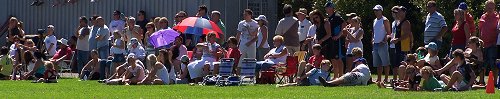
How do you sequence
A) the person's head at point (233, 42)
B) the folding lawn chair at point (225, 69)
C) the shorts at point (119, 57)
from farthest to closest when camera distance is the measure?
1. the shorts at point (119, 57)
2. the person's head at point (233, 42)
3. the folding lawn chair at point (225, 69)

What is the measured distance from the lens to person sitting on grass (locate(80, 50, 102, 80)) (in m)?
29.7

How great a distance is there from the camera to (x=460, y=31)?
23953 millimetres

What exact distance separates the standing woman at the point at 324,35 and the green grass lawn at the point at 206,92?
1.65 meters

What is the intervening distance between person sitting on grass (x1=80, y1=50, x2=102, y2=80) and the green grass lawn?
3.98 metres

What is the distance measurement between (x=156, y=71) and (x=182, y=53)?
2.08 meters

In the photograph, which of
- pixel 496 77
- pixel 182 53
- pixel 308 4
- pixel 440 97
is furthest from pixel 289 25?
pixel 308 4

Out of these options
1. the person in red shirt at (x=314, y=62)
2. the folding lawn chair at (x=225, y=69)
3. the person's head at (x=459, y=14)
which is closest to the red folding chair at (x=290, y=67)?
the person in red shirt at (x=314, y=62)

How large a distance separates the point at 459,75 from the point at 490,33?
8.38 feet

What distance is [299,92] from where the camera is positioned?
21672mm

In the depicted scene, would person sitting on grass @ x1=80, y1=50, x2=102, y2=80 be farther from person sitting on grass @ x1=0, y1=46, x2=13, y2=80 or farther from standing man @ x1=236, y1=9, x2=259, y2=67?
standing man @ x1=236, y1=9, x2=259, y2=67

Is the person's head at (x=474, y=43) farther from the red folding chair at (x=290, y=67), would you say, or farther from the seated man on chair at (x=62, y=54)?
the seated man on chair at (x=62, y=54)

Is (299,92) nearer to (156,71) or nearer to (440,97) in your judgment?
(440,97)

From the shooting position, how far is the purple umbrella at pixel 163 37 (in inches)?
1126

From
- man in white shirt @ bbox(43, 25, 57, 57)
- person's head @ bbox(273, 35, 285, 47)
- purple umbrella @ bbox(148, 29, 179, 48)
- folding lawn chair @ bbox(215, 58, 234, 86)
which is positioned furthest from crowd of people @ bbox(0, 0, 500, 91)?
man in white shirt @ bbox(43, 25, 57, 57)
